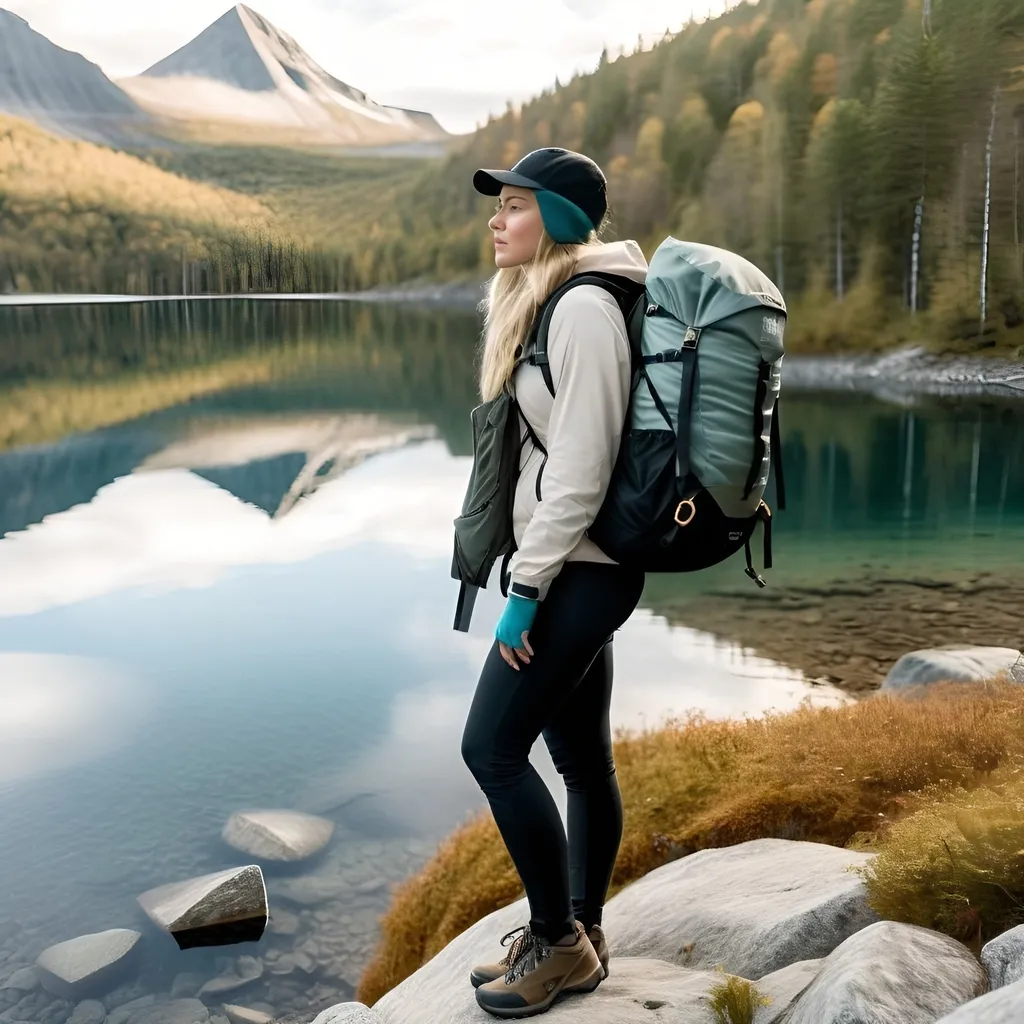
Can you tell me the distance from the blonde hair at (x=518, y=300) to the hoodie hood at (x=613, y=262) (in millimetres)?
62

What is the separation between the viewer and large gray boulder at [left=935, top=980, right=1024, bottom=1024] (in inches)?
95.8

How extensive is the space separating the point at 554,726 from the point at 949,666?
8.47 m

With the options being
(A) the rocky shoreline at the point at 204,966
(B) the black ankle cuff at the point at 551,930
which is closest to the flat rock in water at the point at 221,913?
(A) the rocky shoreline at the point at 204,966

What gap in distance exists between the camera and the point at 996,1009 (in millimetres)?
2500

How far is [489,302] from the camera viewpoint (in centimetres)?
384

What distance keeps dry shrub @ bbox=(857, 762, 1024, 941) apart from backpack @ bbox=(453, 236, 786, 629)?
4.47 feet

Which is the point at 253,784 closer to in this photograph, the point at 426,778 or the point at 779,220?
the point at 426,778

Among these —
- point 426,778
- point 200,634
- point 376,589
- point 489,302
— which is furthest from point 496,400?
point 376,589

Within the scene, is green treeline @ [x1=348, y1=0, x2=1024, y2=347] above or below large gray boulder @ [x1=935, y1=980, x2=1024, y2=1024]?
above

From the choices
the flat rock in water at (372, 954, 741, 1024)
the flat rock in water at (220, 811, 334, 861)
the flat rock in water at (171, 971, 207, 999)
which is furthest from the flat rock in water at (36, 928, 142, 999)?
the flat rock in water at (372, 954, 741, 1024)

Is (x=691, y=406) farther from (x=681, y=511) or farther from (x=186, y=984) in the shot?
(x=186, y=984)

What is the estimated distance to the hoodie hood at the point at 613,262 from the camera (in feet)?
11.2

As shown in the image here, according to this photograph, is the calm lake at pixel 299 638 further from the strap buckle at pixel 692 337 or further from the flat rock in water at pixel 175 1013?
the strap buckle at pixel 692 337

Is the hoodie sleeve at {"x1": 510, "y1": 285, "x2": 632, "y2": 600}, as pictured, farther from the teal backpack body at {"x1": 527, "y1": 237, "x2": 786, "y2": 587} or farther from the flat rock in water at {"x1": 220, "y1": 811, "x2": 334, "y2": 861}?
the flat rock in water at {"x1": 220, "y1": 811, "x2": 334, "y2": 861}
